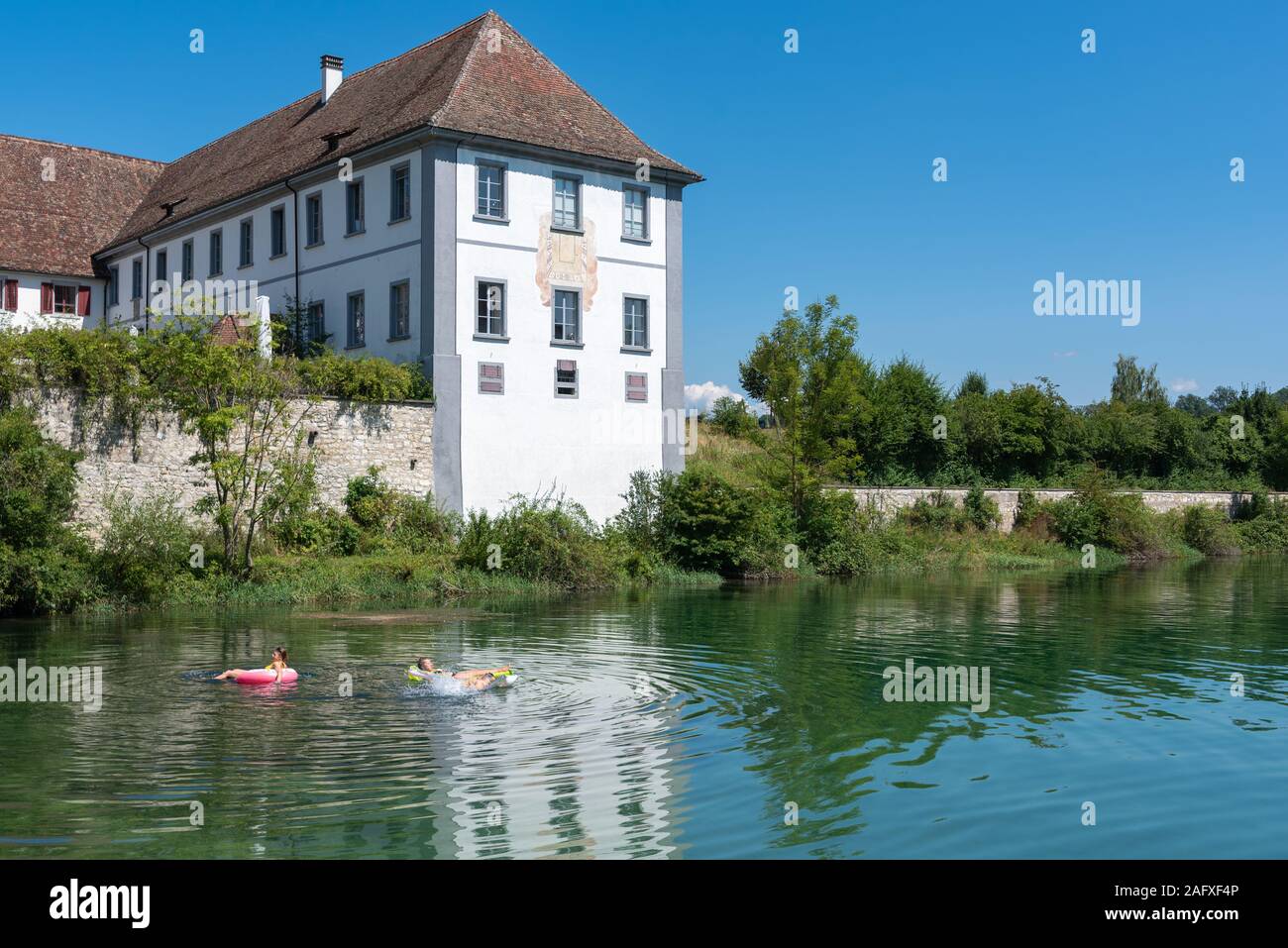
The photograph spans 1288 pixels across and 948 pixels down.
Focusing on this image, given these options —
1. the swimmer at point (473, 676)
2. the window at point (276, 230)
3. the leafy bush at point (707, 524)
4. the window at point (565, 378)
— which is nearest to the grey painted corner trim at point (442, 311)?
the window at point (565, 378)

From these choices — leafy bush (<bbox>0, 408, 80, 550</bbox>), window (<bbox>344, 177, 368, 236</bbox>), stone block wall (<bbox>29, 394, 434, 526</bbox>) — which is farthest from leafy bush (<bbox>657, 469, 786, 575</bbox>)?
leafy bush (<bbox>0, 408, 80, 550</bbox>)

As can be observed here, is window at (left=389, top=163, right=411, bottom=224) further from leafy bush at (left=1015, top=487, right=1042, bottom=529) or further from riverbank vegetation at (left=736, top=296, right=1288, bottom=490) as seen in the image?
leafy bush at (left=1015, top=487, right=1042, bottom=529)

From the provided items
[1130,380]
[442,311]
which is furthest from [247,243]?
[1130,380]

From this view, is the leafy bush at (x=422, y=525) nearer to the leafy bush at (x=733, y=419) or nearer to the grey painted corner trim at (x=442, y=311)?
the grey painted corner trim at (x=442, y=311)

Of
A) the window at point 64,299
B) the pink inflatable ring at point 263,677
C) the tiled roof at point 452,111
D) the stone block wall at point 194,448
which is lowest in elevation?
the pink inflatable ring at point 263,677

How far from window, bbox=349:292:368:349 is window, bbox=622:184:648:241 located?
818cm

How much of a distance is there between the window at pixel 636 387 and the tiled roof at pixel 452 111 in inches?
256

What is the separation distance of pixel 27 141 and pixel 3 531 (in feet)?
111

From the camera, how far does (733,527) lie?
38469 mm

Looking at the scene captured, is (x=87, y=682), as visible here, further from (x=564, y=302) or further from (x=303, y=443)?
(x=564, y=302)

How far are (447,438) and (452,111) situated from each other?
366 inches

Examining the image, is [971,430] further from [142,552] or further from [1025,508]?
[142,552]

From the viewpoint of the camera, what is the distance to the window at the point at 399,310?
3728cm

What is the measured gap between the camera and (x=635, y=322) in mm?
40156
